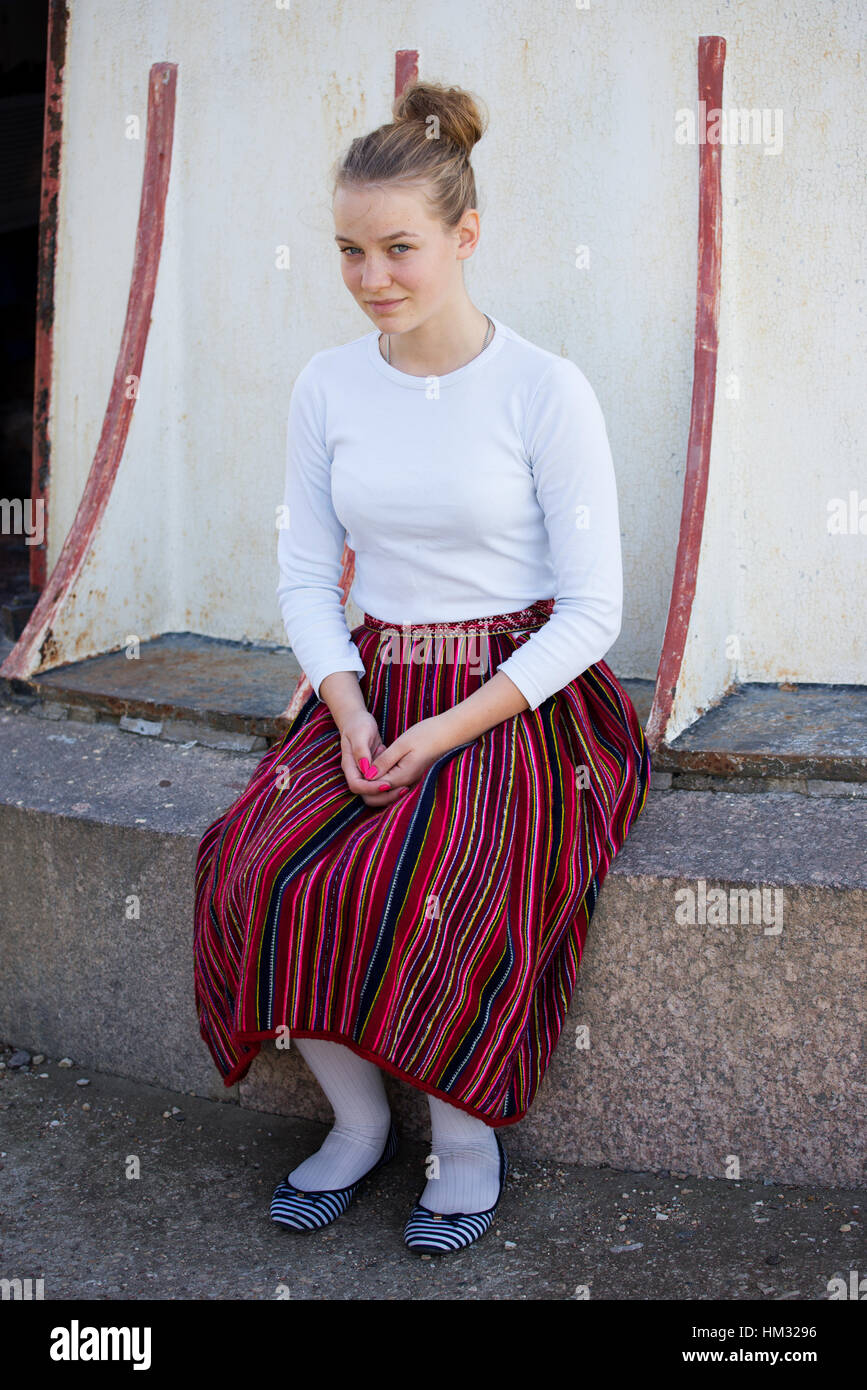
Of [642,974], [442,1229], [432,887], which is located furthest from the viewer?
[642,974]

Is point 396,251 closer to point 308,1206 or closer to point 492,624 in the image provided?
point 492,624

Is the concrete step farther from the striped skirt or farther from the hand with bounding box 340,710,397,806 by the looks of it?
the hand with bounding box 340,710,397,806

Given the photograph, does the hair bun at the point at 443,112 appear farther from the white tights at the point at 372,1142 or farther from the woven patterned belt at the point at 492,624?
the white tights at the point at 372,1142

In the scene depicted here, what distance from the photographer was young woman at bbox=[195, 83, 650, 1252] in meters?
2.04

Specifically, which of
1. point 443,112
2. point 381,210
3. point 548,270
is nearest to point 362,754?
point 381,210

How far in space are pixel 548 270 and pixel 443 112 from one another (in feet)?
2.84

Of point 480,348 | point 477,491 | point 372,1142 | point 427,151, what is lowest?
point 372,1142

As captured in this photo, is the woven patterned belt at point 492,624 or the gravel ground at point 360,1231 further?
the woven patterned belt at point 492,624

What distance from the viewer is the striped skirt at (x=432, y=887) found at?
203 cm

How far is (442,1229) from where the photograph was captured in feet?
7.02

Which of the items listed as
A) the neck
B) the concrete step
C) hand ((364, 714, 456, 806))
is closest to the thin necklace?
the neck

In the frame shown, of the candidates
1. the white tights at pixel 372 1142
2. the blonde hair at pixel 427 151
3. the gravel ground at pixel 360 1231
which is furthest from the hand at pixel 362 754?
the blonde hair at pixel 427 151

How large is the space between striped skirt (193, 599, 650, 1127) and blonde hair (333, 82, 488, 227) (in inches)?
26.2
